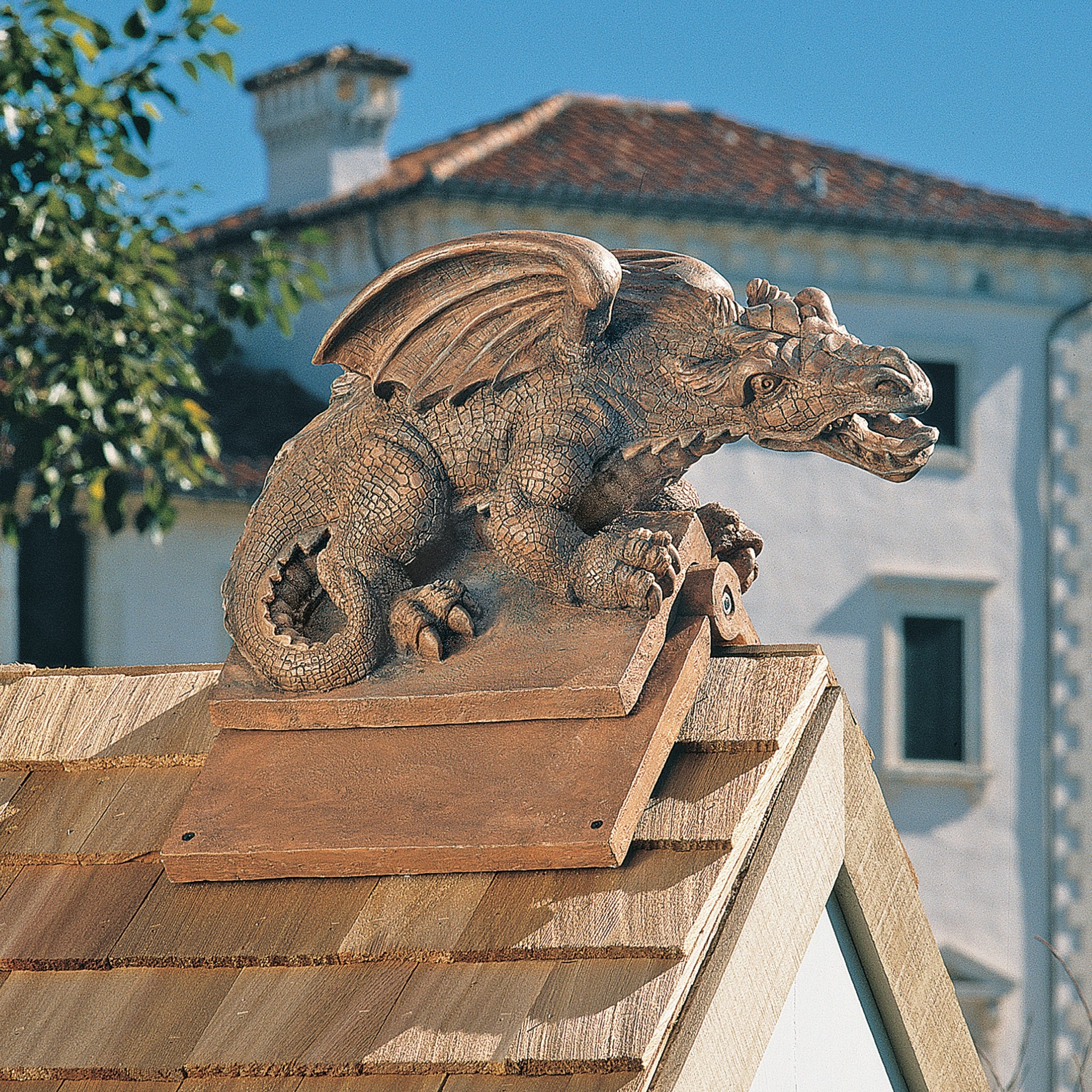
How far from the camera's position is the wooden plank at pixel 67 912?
2.13 meters

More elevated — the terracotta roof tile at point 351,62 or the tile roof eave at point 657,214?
the terracotta roof tile at point 351,62

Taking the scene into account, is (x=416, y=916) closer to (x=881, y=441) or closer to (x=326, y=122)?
(x=881, y=441)

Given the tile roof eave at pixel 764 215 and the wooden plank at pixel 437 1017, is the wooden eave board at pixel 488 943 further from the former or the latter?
the tile roof eave at pixel 764 215

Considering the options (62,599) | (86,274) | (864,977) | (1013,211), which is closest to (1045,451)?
(1013,211)

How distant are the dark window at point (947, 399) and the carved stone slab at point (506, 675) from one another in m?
15.9

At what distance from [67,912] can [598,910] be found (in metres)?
0.67

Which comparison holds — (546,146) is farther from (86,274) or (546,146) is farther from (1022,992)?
(86,274)

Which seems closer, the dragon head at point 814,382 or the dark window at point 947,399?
the dragon head at point 814,382

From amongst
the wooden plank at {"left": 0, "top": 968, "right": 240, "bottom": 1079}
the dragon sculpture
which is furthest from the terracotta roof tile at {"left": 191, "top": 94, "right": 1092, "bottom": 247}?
the wooden plank at {"left": 0, "top": 968, "right": 240, "bottom": 1079}

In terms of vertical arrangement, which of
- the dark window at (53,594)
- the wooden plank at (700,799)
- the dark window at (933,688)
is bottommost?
the dark window at (933,688)

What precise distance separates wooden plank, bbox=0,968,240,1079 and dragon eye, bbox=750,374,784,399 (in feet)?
3.23

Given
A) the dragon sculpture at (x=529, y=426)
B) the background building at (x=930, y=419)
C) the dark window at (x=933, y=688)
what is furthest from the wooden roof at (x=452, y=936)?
the dark window at (x=933, y=688)

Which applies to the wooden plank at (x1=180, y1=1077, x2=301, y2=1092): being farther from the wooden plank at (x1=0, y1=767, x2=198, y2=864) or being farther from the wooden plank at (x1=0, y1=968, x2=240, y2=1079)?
the wooden plank at (x1=0, y1=767, x2=198, y2=864)

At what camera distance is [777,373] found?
2.44 meters
